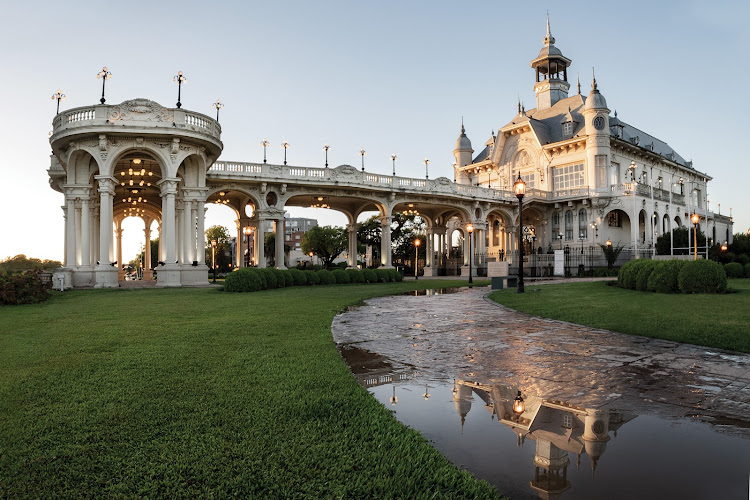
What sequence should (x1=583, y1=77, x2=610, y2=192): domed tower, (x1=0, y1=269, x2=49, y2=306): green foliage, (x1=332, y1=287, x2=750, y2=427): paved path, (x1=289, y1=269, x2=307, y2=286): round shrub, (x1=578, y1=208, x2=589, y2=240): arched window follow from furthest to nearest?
1. (x1=578, y1=208, x2=589, y2=240): arched window
2. (x1=583, y1=77, x2=610, y2=192): domed tower
3. (x1=289, y1=269, x2=307, y2=286): round shrub
4. (x1=0, y1=269, x2=49, y2=306): green foliage
5. (x1=332, y1=287, x2=750, y2=427): paved path

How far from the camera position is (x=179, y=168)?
28703 mm

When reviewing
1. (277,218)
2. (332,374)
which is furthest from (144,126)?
(332,374)

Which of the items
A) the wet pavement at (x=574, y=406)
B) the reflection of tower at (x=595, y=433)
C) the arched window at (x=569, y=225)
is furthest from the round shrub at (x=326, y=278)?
the arched window at (x=569, y=225)

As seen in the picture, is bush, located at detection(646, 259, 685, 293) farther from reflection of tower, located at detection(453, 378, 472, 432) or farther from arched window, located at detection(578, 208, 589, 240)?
arched window, located at detection(578, 208, 589, 240)

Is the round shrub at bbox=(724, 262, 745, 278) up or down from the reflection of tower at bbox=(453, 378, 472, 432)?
up

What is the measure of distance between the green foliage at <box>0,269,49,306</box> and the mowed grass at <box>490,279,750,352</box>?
1652cm

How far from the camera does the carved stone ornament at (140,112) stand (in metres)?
24.8

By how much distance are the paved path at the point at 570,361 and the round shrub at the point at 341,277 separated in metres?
20.0

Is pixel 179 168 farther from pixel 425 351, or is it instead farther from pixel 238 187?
pixel 425 351

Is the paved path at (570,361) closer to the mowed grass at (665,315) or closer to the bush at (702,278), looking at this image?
the mowed grass at (665,315)

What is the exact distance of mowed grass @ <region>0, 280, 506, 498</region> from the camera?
2.79 m

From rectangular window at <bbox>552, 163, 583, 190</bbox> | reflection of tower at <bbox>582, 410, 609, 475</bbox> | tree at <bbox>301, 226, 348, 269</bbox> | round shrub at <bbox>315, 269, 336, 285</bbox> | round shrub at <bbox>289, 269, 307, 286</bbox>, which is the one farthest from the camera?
tree at <bbox>301, 226, 348, 269</bbox>

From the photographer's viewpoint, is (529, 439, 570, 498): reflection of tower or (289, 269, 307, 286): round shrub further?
(289, 269, 307, 286): round shrub

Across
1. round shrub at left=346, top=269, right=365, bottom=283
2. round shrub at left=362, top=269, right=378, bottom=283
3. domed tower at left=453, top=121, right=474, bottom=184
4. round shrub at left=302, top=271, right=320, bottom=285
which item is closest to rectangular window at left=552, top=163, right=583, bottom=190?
domed tower at left=453, top=121, right=474, bottom=184
